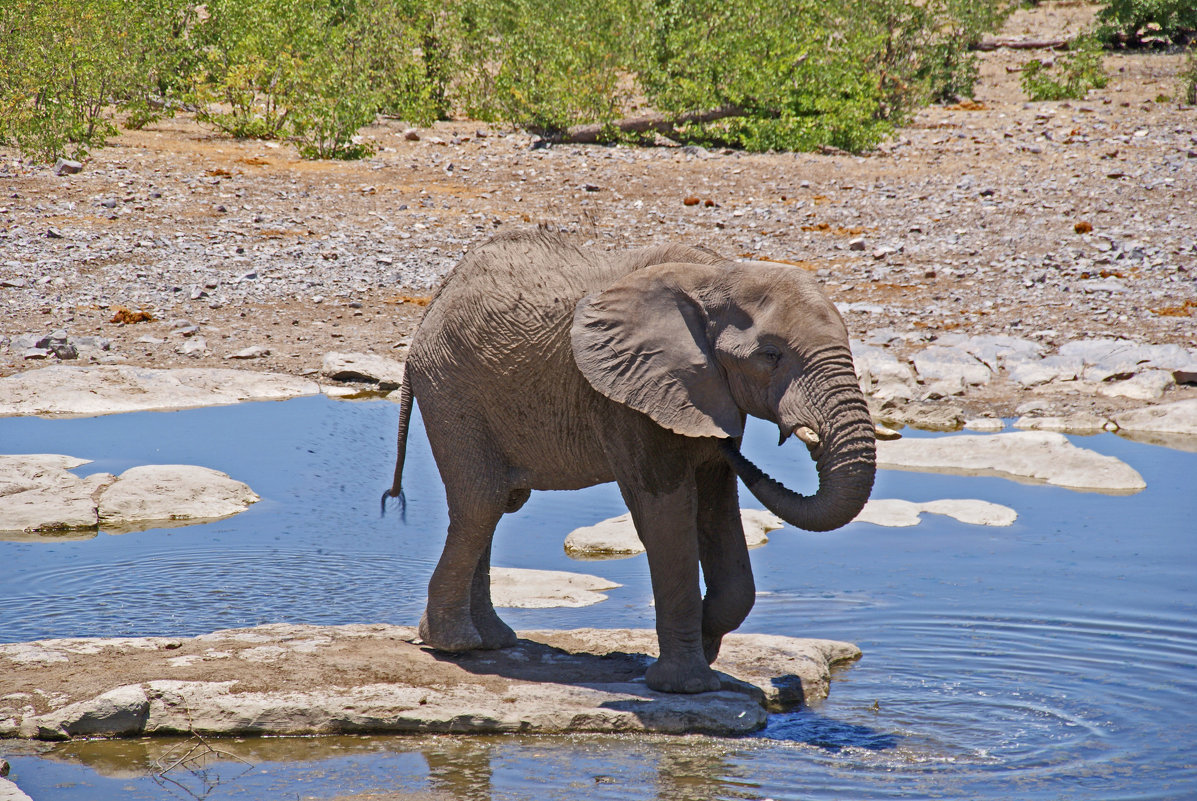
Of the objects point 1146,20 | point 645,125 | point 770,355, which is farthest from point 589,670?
point 1146,20

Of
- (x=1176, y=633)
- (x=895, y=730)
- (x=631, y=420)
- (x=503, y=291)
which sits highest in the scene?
(x=503, y=291)

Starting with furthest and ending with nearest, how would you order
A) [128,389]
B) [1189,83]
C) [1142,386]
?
[1189,83]
[1142,386]
[128,389]

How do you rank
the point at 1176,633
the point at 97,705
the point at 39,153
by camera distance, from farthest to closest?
the point at 39,153
the point at 1176,633
the point at 97,705

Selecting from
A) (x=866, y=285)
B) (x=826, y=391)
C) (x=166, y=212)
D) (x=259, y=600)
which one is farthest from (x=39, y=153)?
(x=826, y=391)

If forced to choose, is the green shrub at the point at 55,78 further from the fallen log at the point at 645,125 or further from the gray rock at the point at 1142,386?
the gray rock at the point at 1142,386

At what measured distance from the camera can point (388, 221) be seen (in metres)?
16.7

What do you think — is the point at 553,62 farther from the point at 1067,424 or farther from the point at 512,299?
the point at 512,299

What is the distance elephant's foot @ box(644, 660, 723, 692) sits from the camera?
5719 millimetres

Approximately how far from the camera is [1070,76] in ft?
74.5

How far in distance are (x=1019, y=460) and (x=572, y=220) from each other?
4.34m

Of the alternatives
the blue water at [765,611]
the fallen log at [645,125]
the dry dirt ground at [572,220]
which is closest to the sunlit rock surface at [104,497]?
the blue water at [765,611]

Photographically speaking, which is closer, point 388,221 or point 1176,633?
point 1176,633

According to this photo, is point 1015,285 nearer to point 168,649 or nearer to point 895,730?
point 895,730

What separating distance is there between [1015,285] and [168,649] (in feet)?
35.4
